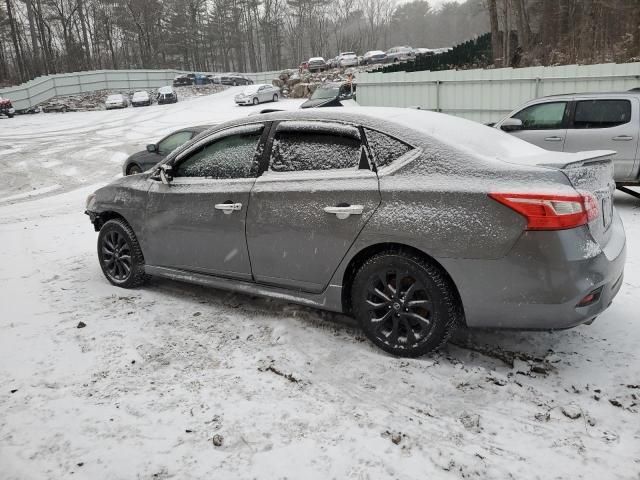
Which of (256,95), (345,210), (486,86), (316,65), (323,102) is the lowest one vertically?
(345,210)

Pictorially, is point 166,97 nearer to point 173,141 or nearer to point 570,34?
point 570,34

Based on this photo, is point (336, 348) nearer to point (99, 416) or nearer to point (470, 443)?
point (470, 443)

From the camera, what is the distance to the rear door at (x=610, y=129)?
7379mm

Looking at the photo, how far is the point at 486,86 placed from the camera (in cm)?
1516

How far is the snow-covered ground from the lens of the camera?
8.16 ft

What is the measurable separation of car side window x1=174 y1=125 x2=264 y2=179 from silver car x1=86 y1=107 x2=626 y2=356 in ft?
0.04

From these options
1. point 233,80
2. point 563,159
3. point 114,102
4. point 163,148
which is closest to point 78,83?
point 114,102

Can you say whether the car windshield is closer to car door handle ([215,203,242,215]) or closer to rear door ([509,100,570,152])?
rear door ([509,100,570,152])

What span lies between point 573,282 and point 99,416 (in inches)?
108

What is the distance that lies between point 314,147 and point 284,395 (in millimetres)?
1735

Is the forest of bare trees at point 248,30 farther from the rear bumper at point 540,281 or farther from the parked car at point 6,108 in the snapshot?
the rear bumper at point 540,281

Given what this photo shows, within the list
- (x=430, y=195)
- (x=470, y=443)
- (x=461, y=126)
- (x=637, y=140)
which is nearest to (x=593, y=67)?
(x=637, y=140)

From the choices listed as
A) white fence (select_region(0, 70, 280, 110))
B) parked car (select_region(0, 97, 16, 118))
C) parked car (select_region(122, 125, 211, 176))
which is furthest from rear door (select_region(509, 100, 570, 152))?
white fence (select_region(0, 70, 280, 110))

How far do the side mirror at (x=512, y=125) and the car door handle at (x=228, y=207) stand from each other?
547 centimetres
